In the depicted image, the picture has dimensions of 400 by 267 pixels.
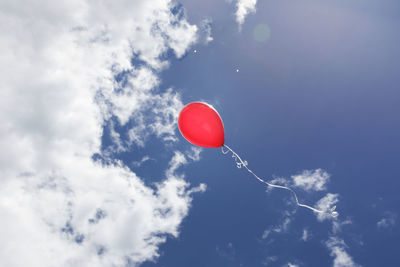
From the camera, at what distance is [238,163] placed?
12.2 meters

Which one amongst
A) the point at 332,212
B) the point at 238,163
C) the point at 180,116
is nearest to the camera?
the point at 332,212

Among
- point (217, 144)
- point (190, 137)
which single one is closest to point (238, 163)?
point (217, 144)

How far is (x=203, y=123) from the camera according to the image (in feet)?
41.1

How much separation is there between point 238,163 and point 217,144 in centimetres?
130

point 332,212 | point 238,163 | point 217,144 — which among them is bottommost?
point 332,212

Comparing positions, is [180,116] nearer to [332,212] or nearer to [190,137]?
[190,137]

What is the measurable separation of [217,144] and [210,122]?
1.05 metres

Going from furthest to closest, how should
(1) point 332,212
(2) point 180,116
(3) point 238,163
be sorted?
(2) point 180,116
(3) point 238,163
(1) point 332,212

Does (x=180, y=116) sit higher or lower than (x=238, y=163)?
higher

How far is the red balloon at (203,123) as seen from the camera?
12469mm

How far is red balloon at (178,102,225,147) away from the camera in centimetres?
1247

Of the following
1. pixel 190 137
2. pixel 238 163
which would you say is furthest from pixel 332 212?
pixel 190 137

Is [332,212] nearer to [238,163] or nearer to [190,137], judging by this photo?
[238,163]

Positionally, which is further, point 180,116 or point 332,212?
point 180,116
